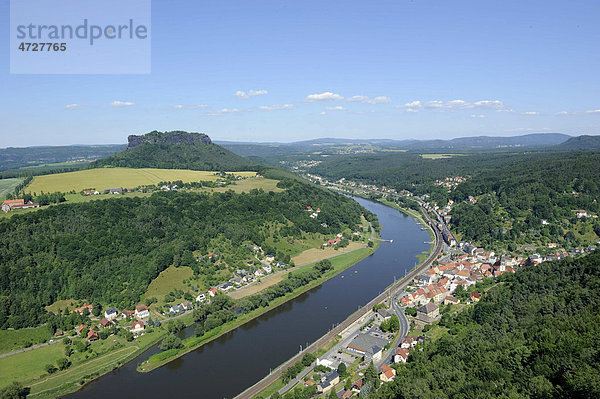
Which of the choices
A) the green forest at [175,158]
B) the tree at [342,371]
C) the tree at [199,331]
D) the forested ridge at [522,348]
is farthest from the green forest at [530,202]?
the green forest at [175,158]

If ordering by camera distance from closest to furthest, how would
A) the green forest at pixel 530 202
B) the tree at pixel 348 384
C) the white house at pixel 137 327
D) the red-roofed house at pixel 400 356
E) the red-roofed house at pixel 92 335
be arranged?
the tree at pixel 348 384 < the red-roofed house at pixel 400 356 < the red-roofed house at pixel 92 335 < the white house at pixel 137 327 < the green forest at pixel 530 202

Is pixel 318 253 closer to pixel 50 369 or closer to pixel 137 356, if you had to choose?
pixel 137 356

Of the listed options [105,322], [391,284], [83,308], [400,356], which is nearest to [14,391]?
[105,322]

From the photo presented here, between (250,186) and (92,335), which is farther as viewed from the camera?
(250,186)

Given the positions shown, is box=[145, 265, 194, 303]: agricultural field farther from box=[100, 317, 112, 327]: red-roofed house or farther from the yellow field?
the yellow field

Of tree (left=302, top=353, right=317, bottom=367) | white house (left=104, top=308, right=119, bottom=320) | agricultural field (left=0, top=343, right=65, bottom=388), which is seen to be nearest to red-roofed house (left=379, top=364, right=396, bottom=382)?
tree (left=302, top=353, right=317, bottom=367)

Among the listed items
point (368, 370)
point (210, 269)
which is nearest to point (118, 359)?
point (210, 269)

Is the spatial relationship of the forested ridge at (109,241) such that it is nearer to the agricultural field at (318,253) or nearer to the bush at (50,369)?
the agricultural field at (318,253)
